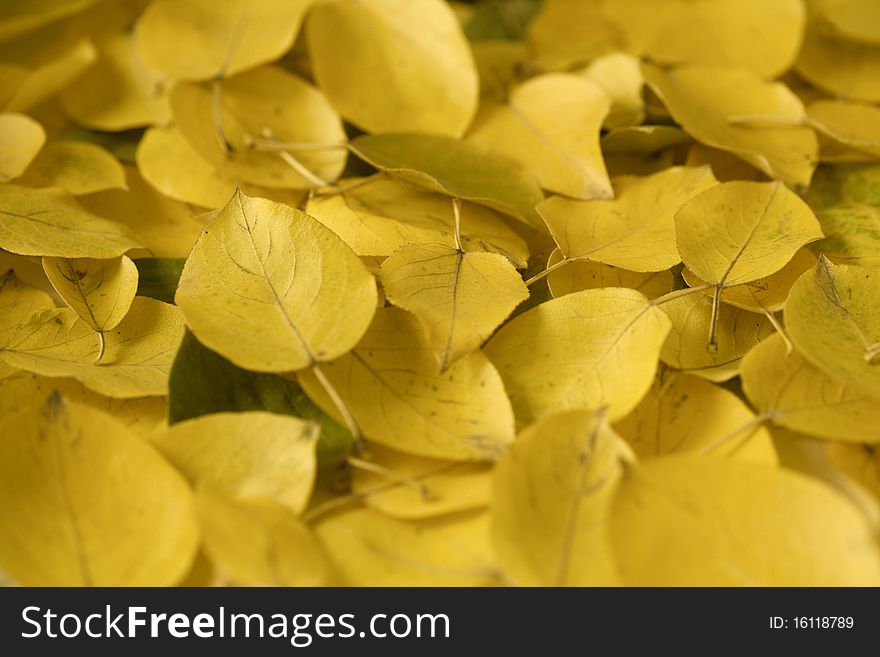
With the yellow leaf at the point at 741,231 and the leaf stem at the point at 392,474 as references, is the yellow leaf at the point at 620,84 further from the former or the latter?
the leaf stem at the point at 392,474

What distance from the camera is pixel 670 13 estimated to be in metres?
0.52

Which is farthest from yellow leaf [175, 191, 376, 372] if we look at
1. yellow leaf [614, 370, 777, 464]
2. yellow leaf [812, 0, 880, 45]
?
yellow leaf [812, 0, 880, 45]

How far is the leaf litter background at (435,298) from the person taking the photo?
0.27 meters

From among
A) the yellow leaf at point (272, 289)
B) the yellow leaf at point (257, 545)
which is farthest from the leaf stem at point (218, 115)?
the yellow leaf at point (257, 545)

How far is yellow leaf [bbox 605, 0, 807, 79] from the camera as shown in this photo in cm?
50

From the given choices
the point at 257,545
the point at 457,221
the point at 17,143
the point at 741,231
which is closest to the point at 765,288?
the point at 741,231

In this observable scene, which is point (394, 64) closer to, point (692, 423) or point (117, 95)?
point (117, 95)

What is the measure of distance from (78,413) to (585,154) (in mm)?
263

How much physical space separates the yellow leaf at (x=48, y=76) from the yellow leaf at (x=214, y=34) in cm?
4

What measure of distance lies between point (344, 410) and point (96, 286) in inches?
5.4

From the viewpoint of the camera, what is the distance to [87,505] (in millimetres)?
282

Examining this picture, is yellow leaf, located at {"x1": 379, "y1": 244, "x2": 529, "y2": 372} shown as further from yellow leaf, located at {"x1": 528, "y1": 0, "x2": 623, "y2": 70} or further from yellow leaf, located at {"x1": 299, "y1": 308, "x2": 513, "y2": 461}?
yellow leaf, located at {"x1": 528, "y1": 0, "x2": 623, "y2": 70}
